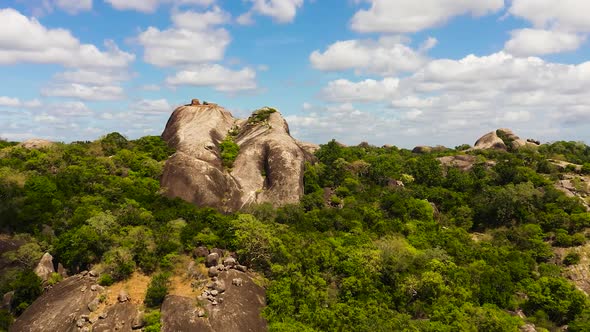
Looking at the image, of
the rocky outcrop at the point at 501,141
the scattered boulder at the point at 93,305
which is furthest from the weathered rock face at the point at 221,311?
the rocky outcrop at the point at 501,141

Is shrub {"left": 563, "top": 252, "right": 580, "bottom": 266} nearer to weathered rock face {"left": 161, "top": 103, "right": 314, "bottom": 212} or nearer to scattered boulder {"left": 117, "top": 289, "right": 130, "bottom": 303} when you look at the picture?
weathered rock face {"left": 161, "top": 103, "right": 314, "bottom": 212}

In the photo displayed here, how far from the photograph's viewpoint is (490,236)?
60.1 metres

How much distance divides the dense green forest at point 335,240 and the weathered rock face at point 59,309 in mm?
1221

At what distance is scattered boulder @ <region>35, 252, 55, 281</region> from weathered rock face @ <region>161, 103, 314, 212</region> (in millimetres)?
20326

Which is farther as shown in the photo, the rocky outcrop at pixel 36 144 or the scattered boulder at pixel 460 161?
the scattered boulder at pixel 460 161

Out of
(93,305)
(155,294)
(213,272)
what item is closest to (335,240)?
(213,272)

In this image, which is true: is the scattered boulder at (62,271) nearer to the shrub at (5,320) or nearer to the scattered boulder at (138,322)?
the shrub at (5,320)

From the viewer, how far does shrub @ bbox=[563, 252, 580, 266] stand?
50.2m

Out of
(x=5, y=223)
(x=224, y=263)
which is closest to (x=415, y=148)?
(x=224, y=263)

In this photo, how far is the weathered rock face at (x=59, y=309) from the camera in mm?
32875

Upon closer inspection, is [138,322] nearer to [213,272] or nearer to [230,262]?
[213,272]

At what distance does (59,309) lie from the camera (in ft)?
112

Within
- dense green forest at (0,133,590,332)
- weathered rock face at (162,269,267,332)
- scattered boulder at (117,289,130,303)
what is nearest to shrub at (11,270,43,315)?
dense green forest at (0,133,590,332)

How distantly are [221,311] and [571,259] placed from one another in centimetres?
4319
